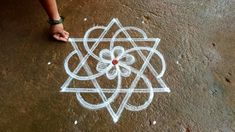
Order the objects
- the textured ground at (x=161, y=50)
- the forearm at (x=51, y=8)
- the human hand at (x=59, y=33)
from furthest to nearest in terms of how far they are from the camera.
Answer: the human hand at (x=59, y=33) < the forearm at (x=51, y=8) < the textured ground at (x=161, y=50)

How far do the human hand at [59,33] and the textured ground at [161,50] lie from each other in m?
0.04

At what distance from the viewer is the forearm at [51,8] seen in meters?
1.70

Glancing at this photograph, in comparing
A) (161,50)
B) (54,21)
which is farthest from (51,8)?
(161,50)

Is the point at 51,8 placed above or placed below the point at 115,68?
above

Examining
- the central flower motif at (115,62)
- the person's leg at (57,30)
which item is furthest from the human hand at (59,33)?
Answer: the central flower motif at (115,62)

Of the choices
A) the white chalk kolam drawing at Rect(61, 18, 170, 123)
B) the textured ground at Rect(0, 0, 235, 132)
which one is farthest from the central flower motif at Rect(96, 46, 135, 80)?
the textured ground at Rect(0, 0, 235, 132)

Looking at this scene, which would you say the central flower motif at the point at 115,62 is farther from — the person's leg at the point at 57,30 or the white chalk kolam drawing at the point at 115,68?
the person's leg at the point at 57,30

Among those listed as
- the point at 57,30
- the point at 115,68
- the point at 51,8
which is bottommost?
the point at 115,68

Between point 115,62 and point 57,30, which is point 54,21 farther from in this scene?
point 115,62

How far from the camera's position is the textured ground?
1.58 m

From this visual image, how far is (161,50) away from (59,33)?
57 centimetres

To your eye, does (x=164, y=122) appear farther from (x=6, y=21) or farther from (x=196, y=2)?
(x=6, y=21)

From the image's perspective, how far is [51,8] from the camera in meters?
1.73

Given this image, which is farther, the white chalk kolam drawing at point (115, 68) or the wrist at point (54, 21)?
the wrist at point (54, 21)
